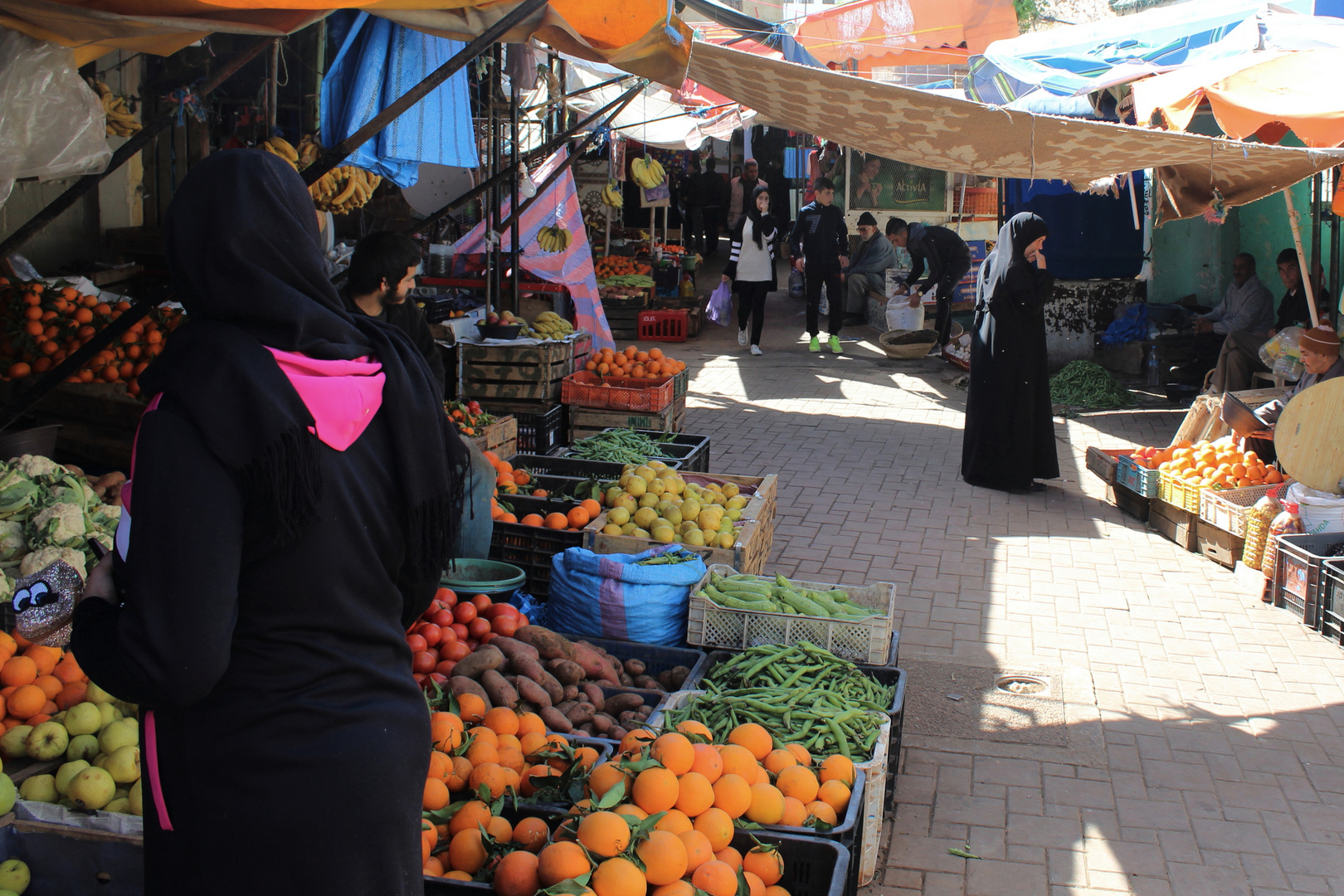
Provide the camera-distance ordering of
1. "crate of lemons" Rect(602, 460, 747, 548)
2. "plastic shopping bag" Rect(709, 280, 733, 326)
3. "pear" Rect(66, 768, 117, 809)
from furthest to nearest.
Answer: "plastic shopping bag" Rect(709, 280, 733, 326) → "crate of lemons" Rect(602, 460, 747, 548) → "pear" Rect(66, 768, 117, 809)

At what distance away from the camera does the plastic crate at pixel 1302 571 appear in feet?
17.4

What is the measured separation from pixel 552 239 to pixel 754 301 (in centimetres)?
412

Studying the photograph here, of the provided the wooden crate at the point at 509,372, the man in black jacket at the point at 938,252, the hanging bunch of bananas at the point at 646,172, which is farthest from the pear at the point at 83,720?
the man in black jacket at the point at 938,252

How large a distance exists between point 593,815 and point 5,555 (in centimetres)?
271

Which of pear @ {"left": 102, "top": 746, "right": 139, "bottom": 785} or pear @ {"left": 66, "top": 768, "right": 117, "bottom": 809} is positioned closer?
pear @ {"left": 66, "top": 768, "right": 117, "bottom": 809}

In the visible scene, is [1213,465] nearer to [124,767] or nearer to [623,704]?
[623,704]

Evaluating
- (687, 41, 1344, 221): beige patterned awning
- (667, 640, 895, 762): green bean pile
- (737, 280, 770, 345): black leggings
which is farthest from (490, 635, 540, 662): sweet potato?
(737, 280, 770, 345): black leggings

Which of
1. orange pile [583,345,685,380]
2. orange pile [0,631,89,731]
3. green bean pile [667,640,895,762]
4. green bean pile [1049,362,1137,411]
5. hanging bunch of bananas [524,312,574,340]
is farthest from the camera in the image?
green bean pile [1049,362,1137,411]

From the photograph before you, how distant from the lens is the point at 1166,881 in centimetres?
333

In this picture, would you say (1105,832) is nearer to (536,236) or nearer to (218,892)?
(218,892)

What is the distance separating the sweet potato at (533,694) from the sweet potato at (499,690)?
0.08 ft

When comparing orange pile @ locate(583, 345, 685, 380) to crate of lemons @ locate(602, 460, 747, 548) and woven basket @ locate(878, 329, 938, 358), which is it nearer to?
crate of lemons @ locate(602, 460, 747, 548)

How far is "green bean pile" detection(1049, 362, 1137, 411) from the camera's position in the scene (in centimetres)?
1071

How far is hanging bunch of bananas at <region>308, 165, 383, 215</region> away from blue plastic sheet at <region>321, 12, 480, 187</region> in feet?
3.77
